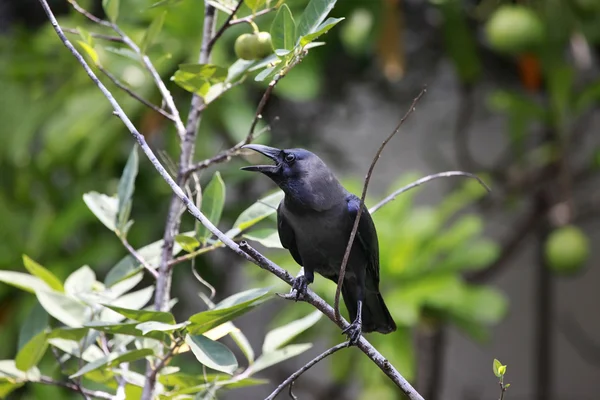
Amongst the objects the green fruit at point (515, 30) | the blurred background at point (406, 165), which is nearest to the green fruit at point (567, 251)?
the blurred background at point (406, 165)

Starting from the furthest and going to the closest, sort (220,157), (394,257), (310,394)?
(310,394), (394,257), (220,157)

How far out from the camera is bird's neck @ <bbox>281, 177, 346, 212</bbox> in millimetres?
1055

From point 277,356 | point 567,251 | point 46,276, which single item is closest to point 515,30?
point 567,251

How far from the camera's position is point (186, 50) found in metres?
2.17

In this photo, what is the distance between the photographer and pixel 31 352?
1.08 m

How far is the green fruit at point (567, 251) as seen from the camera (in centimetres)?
206

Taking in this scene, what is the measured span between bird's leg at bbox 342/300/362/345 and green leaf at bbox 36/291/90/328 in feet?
1.19

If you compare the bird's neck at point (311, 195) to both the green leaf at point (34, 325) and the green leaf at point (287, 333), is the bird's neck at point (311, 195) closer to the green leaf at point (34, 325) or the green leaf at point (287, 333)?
the green leaf at point (287, 333)

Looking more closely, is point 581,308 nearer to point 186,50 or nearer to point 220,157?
point 186,50

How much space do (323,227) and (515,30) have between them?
3.80 feet

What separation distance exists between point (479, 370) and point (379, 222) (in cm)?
108

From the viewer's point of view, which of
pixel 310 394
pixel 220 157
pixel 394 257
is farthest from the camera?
pixel 310 394

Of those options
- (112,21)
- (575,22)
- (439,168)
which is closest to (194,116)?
(112,21)

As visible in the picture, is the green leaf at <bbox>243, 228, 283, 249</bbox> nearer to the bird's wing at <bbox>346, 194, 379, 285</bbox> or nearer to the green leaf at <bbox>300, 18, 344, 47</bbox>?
the bird's wing at <bbox>346, 194, 379, 285</bbox>
